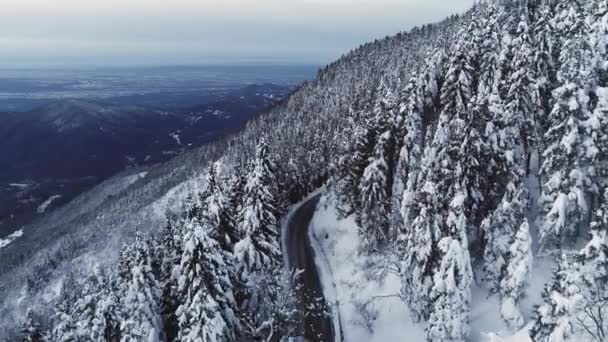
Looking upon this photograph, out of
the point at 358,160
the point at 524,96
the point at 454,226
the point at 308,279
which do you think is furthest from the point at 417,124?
the point at 308,279

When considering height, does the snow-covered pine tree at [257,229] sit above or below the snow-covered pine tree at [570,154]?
below

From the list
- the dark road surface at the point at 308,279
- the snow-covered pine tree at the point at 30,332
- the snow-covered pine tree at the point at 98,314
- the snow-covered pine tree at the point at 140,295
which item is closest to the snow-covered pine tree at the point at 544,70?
the dark road surface at the point at 308,279

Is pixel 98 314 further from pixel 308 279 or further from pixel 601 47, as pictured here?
pixel 601 47

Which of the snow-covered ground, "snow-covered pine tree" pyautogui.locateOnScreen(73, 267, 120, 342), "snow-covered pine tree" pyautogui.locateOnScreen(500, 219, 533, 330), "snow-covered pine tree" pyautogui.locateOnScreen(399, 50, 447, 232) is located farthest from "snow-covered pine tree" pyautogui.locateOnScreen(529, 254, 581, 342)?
"snow-covered pine tree" pyautogui.locateOnScreen(73, 267, 120, 342)

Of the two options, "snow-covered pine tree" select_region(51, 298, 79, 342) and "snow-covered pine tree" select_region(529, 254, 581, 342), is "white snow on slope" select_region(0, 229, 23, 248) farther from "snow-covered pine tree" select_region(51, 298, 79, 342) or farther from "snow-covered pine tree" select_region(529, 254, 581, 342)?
"snow-covered pine tree" select_region(529, 254, 581, 342)

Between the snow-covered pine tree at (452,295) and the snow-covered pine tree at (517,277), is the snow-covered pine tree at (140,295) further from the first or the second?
the snow-covered pine tree at (517,277)

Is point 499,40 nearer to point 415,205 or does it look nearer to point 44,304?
point 415,205

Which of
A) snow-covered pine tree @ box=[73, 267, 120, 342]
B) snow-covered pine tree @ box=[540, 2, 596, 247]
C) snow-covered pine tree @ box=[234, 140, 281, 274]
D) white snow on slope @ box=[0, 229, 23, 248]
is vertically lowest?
white snow on slope @ box=[0, 229, 23, 248]
